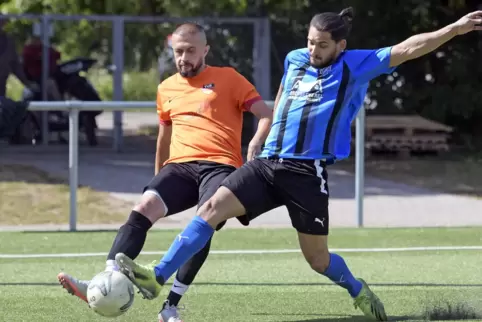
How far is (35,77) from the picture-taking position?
20.9 meters

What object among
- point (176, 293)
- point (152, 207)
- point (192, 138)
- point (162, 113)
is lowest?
point (176, 293)

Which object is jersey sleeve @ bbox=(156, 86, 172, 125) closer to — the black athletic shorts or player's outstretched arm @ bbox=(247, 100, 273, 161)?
the black athletic shorts

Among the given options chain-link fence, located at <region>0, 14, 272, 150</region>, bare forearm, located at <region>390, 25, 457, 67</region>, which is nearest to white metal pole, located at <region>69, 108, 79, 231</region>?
bare forearm, located at <region>390, 25, 457, 67</region>

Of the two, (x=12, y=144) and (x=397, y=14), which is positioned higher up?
(x=397, y=14)

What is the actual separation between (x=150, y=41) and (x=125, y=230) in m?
15.4

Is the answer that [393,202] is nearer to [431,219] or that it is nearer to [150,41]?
[431,219]

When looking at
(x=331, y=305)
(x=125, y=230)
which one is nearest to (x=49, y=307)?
(x=125, y=230)

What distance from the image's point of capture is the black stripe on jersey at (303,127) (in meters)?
6.77

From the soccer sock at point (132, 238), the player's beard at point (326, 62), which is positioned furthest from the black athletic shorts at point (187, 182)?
the player's beard at point (326, 62)

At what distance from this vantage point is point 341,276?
23.1ft

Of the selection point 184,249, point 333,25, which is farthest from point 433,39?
point 184,249

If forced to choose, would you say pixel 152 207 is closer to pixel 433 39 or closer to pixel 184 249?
pixel 184 249

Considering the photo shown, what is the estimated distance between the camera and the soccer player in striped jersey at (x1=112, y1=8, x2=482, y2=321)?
6672mm

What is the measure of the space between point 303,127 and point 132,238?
47.3 inches
